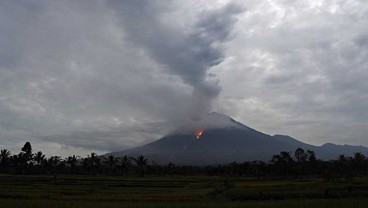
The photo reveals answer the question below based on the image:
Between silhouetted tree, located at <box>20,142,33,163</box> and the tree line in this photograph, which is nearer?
the tree line

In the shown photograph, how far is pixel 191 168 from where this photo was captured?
4360 inches

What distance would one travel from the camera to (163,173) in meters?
106

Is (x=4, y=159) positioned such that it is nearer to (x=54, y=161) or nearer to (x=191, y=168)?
(x=54, y=161)

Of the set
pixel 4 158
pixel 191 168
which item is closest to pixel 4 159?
pixel 4 158

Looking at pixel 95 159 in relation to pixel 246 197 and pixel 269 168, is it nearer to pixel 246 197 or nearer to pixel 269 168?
pixel 269 168

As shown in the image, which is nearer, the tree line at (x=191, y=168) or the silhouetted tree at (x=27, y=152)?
the tree line at (x=191, y=168)

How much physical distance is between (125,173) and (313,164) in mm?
46443

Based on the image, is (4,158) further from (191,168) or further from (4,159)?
(191,168)

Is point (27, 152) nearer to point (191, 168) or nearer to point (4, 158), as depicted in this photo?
point (4, 158)

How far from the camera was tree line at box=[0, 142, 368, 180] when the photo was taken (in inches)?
3597

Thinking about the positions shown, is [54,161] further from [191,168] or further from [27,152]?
[191,168]

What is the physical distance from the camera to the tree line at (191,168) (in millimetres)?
91375

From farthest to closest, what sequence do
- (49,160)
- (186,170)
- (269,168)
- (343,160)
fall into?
1. (49,160)
2. (186,170)
3. (343,160)
4. (269,168)

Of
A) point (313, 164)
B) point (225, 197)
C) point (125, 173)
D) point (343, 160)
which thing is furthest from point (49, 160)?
point (225, 197)
